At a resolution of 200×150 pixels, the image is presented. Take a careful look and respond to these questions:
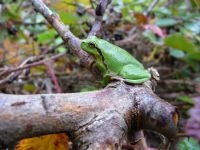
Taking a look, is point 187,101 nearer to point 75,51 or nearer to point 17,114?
point 75,51

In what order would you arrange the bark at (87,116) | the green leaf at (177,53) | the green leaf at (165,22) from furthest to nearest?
the green leaf at (165,22) → the green leaf at (177,53) → the bark at (87,116)

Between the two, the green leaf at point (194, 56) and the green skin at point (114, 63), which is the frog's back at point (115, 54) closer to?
the green skin at point (114, 63)

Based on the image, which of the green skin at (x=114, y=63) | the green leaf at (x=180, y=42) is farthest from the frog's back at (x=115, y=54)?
the green leaf at (x=180, y=42)

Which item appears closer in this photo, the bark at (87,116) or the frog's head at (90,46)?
the bark at (87,116)

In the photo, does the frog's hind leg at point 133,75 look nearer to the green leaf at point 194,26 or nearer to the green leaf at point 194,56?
the green leaf at point 194,56

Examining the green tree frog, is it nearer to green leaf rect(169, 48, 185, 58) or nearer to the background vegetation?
the background vegetation

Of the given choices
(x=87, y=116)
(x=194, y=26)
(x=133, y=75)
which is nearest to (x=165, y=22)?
(x=194, y=26)

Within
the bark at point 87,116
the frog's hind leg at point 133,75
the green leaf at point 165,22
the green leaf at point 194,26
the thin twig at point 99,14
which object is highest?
the thin twig at point 99,14

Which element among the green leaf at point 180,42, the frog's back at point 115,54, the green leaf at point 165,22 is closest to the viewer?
the frog's back at point 115,54

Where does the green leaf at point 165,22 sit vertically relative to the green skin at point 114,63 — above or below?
below
